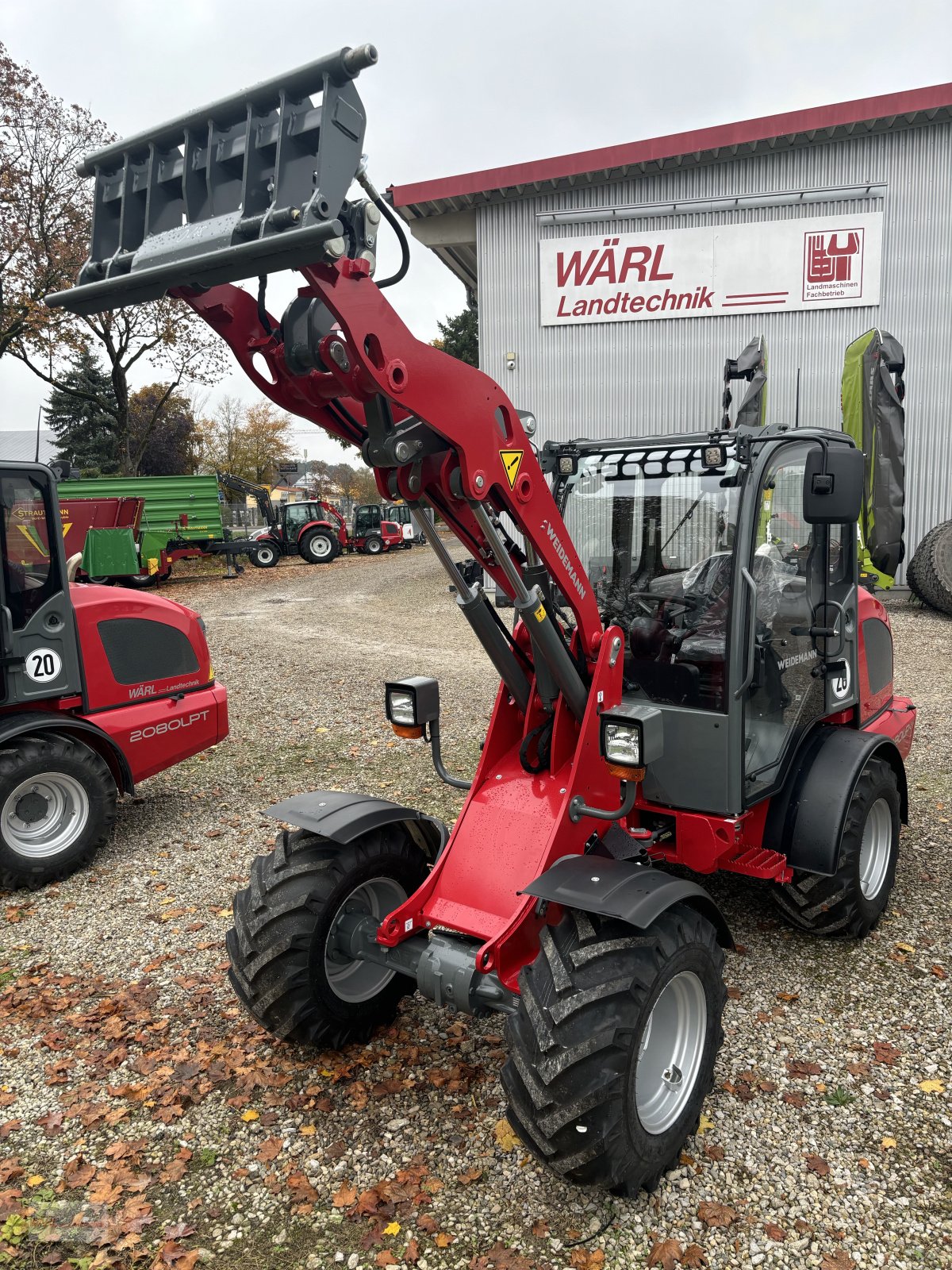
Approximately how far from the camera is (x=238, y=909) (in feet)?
11.5

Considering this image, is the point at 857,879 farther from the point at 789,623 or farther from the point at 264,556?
the point at 264,556

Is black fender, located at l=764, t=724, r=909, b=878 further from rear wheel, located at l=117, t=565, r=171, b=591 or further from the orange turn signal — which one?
rear wheel, located at l=117, t=565, r=171, b=591

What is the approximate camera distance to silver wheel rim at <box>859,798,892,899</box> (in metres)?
4.55

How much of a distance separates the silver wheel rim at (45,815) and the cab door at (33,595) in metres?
0.55

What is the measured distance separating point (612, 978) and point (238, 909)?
5.25 feet

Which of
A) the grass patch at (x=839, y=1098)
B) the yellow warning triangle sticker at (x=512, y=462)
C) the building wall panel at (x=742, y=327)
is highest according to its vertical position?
the building wall panel at (x=742, y=327)

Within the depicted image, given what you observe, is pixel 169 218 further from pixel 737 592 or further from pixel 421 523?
pixel 737 592

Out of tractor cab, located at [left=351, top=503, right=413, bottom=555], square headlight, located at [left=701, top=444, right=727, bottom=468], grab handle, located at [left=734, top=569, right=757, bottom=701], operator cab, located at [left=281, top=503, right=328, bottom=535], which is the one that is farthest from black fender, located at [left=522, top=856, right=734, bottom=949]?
tractor cab, located at [left=351, top=503, right=413, bottom=555]

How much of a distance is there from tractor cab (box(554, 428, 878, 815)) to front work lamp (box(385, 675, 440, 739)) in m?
0.93

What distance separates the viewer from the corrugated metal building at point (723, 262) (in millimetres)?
15414

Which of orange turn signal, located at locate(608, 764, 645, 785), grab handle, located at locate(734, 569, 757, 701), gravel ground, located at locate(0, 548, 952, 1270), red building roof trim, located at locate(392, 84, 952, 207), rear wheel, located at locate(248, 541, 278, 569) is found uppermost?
red building roof trim, located at locate(392, 84, 952, 207)

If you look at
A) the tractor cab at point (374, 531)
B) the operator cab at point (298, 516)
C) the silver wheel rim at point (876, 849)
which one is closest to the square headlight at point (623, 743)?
the silver wheel rim at point (876, 849)

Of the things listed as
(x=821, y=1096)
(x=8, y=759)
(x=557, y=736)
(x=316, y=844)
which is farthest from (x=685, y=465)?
(x=8, y=759)

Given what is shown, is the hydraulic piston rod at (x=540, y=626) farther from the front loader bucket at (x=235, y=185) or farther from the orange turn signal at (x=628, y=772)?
the front loader bucket at (x=235, y=185)
